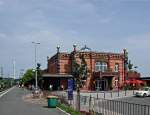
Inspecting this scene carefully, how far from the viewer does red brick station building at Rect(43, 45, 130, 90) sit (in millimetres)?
81625

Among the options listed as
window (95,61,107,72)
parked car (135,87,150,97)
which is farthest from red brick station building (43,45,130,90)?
parked car (135,87,150,97)

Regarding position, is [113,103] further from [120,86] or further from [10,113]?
[120,86]

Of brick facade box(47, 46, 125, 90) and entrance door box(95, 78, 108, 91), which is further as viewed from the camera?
entrance door box(95, 78, 108, 91)

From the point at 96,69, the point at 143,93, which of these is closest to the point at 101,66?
the point at 96,69

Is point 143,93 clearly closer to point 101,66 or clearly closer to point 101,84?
point 101,84

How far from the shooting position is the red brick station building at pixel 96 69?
81.6 m

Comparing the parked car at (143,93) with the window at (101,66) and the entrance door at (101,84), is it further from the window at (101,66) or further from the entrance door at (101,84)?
the window at (101,66)

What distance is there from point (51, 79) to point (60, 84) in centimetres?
389

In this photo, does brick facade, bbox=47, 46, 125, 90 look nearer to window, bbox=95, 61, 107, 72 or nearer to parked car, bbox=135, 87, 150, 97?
window, bbox=95, 61, 107, 72

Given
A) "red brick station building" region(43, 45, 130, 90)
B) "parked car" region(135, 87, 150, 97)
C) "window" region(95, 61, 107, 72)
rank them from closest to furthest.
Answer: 1. "parked car" region(135, 87, 150, 97)
2. "red brick station building" region(43, 45, 130, 90)
3. "window" region(95, 61, 107, 72)

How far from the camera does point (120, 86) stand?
82.9 meters

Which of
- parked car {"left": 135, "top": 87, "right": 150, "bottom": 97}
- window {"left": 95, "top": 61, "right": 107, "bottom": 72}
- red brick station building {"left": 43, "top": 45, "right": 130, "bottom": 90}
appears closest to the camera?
parked car {"left": 135, "top": 87, "right": 150, "bottom": 97}

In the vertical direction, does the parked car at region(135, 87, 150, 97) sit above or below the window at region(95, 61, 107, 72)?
below

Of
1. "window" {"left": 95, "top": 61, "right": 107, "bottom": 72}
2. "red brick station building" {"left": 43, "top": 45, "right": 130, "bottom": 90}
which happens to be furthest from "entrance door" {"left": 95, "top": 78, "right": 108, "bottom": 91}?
"window" {"left": 95, "top": 61, "right": 107, "bottom": 72}
